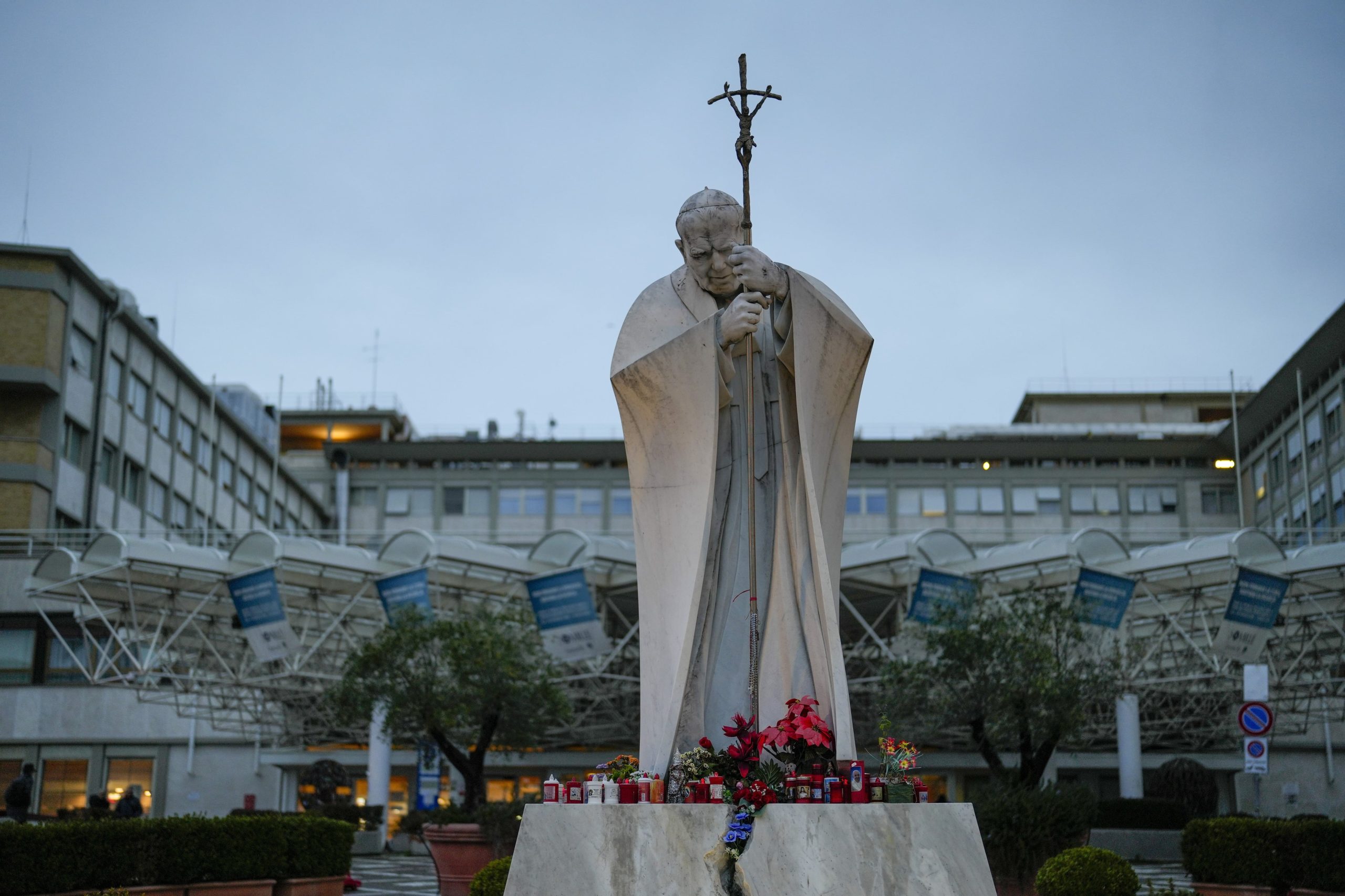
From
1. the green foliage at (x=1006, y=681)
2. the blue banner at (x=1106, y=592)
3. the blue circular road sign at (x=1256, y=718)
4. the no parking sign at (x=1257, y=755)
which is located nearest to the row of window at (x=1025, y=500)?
the blue banner at (x=1106, y=592)

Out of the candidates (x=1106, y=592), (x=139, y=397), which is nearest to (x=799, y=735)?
(x=1106, y=592)

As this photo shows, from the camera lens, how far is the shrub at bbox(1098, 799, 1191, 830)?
3272 centimetres

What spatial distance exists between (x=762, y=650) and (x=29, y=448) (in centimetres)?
3881

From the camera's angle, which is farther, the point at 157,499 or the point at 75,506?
the point at 157,499

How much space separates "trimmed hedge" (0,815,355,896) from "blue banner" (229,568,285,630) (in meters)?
14.5

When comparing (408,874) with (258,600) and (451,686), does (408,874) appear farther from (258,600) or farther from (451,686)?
(258,600)

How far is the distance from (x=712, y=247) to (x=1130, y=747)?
31771 millimetres

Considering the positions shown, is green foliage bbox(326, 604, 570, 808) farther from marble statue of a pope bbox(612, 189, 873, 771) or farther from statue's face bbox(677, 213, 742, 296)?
statue's face bbox(677, 213, 742, 296)

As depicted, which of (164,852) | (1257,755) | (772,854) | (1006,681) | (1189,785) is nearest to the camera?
(772,854)

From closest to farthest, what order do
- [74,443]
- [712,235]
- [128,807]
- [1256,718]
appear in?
[712,235] < [1256,718] < [128,807] < [74,443]

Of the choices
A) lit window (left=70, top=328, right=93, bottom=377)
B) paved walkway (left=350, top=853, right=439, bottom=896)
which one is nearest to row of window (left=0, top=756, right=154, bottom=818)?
lit window (left=70, top=328, right=93, bottom=377)

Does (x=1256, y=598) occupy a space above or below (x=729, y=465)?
above

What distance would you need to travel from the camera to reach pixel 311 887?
588 inches

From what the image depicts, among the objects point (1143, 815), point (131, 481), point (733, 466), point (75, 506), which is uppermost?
point (131, 481)
